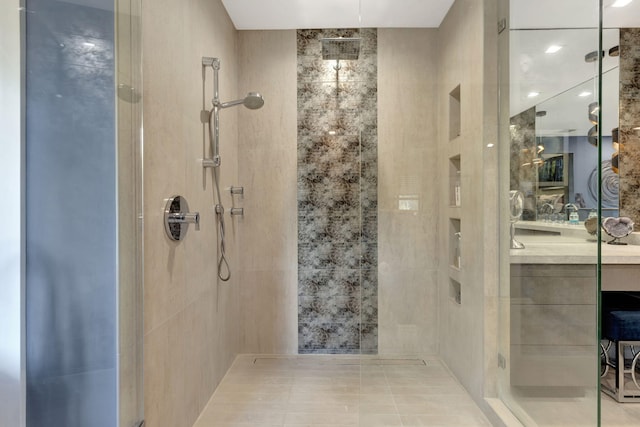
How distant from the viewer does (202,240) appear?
80.7 inches

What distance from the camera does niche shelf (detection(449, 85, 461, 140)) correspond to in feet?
5.89

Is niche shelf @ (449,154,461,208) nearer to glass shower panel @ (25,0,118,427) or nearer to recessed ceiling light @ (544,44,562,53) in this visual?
recessed ceiling light @ (544,44,562,53)

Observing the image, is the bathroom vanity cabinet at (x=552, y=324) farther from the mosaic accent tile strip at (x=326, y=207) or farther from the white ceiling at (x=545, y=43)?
the mosaic accent tile strip at (x=326, y=207)

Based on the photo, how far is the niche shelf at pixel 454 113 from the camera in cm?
179

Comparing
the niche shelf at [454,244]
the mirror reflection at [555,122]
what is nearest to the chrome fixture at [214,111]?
the niche shelf at [454,244]

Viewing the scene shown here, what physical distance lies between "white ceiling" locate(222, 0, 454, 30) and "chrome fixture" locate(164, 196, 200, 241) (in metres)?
1.26

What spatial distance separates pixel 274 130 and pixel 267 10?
81 centimetres

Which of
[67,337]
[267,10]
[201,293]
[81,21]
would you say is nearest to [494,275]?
[201,293]

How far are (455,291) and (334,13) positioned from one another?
1.99m

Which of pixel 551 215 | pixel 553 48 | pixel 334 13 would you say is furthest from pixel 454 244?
pixel 334 13

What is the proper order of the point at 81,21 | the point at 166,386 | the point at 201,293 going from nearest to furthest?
the point at 81,21
the point at 166,386
the point at 201,293

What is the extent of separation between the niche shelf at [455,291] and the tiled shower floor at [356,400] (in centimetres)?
32

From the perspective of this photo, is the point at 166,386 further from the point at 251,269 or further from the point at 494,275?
the point at 494,275

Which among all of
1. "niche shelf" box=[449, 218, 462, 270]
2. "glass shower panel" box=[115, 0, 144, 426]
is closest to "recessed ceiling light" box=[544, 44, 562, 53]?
"niche shelf" box=[449, 218, 462, 270]
